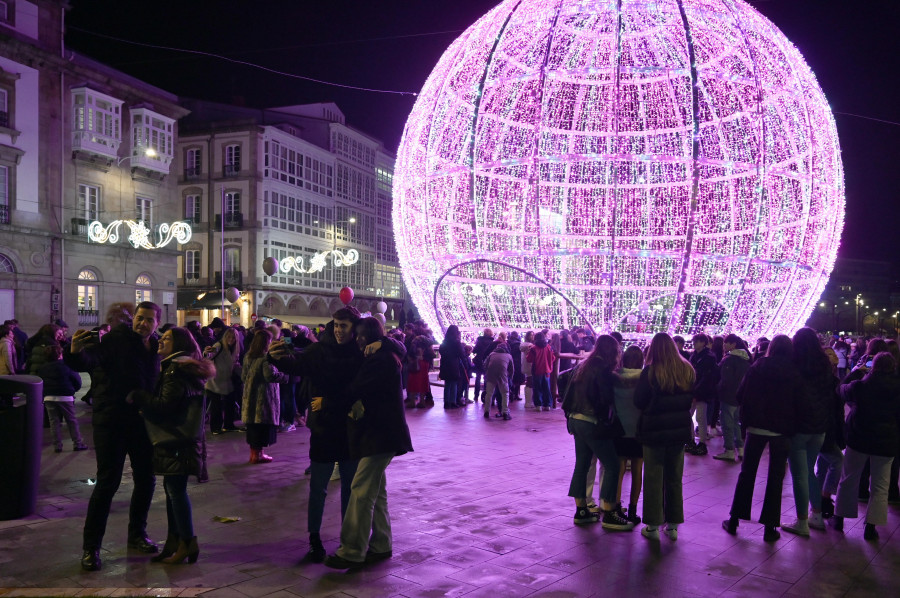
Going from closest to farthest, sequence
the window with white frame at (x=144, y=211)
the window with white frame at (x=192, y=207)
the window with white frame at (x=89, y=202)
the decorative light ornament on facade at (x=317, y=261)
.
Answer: the window with white frame at (x=89, y=202), the window with white frame at (x=144, y=211), the decorative light ornament on facade at (x=317, y=261), the window with white frame at (x=192, y=207)

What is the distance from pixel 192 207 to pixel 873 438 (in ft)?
132

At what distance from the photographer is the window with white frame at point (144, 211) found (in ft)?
104

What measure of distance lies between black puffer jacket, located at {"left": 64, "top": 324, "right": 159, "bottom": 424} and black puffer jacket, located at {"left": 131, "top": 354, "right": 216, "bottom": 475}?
22 cm

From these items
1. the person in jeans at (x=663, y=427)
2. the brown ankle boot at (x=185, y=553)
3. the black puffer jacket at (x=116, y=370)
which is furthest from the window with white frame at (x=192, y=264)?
the person in jeans at (x=663, y=427)

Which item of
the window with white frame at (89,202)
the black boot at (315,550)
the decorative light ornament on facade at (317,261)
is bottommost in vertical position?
the black boot at (315,550)

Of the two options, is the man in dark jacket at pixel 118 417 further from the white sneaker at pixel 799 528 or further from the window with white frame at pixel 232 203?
the window with white frame at pixel 232 203

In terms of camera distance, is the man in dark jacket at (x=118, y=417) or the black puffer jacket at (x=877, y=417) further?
the black puffer jacket at (x=877, y=417)

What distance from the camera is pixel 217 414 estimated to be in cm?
1038

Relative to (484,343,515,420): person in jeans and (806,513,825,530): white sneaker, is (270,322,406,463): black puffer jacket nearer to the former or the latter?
(806,513,825,530): white sneaker

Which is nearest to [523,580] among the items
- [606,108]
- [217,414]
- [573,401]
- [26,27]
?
[573,401]

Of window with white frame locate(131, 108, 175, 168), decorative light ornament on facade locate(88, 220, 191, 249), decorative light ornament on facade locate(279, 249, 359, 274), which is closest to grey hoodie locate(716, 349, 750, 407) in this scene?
decorative light ornament on facade locate(88, 220, 191, 249)

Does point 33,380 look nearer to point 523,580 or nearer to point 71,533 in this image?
point 71,533

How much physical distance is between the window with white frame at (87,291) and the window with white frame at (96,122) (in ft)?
17.0

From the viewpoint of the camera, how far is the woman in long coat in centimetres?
→ 793
